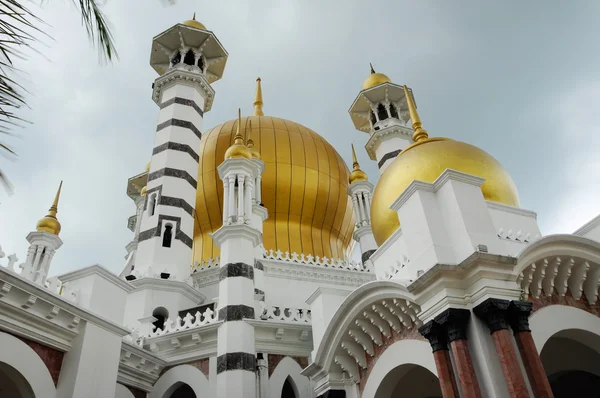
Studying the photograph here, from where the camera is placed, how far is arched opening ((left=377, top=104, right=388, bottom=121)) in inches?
794

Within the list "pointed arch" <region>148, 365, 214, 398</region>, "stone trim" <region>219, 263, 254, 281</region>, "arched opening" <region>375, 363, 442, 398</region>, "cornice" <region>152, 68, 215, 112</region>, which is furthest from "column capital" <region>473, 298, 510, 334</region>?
"cornice" <region>152, 68, 215, 112</region>

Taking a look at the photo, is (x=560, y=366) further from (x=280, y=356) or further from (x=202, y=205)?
(x=202, y=205)

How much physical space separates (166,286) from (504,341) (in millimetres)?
10934

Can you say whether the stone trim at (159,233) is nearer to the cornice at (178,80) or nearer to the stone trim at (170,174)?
the stone trim at (170,174)

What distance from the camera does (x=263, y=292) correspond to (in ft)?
51.0

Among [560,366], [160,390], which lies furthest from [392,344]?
[160,390]

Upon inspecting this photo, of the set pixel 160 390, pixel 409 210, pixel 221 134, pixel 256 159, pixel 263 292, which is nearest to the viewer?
pixel 409 210

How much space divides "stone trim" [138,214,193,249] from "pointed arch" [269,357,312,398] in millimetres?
6110

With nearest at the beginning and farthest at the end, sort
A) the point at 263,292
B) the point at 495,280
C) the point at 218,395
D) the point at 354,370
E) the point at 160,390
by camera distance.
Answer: the point at 495,280 → the point at 354,370 → the point at 218,395 → the point at 160,390 → the point at 263,292

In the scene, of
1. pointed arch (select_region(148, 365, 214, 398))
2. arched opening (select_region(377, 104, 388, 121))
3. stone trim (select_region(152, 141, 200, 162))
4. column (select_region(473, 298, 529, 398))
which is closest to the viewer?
column (select_region(473, 298, 529, 398))

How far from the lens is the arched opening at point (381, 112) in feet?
66.2

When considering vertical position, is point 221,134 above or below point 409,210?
above

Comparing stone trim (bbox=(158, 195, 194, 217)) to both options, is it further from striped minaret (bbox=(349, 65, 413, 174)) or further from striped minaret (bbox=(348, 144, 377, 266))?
striped minaret (bbox=(349, 65, 413, 174))

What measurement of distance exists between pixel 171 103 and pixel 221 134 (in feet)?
12.1
